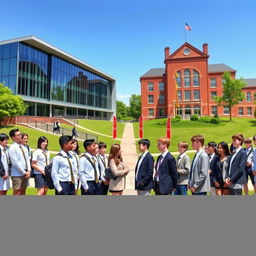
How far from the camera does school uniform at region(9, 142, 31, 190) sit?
16.9ft

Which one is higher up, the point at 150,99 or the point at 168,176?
the point at 150,99

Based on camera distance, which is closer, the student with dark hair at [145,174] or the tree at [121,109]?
the student with dark hair at [145,174]

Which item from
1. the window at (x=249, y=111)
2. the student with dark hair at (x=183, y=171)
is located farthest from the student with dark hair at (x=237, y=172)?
the window at (x=249, y=111)

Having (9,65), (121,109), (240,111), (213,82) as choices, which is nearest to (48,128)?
(9,65)

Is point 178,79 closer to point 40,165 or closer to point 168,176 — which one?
point 40,165

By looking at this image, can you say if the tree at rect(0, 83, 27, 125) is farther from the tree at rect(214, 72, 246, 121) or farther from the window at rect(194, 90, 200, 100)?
the window at rect(194, 90, 200, 100)

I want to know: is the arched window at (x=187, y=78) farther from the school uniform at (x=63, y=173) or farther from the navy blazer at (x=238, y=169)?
the school uniform at (x=63, y=173)

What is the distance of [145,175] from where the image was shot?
4656 mm

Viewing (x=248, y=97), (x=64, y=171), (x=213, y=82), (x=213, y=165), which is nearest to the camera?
(x=64, y=171)

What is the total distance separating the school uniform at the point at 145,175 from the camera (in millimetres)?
4629

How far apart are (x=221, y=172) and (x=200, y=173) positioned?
100cm

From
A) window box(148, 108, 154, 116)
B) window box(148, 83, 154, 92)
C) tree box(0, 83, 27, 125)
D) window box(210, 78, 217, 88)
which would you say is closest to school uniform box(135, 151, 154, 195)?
tree box(0, 83, 27, 125)

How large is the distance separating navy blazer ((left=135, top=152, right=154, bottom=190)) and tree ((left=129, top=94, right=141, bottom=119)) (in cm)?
8352

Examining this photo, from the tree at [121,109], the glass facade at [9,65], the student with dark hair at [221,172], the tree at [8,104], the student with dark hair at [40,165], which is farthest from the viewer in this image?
the tree at [121,109]
